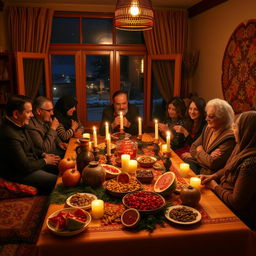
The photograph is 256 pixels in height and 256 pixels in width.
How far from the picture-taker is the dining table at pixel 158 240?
4.33 feet

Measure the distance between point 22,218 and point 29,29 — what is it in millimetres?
3202

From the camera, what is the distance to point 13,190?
2332mm

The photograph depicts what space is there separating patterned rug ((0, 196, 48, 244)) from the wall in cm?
286

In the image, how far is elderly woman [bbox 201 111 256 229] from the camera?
1.74 metres

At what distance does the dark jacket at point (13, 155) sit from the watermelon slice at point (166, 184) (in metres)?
1.22

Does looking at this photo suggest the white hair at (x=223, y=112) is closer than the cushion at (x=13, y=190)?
No

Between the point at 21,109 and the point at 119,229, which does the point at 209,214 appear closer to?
the point at 119,229

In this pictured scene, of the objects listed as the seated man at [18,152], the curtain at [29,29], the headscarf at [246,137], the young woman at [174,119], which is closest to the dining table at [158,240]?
the headscarf at [246,137]

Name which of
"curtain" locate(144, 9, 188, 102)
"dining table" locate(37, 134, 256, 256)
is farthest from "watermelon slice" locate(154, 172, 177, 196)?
"curtain" locate(144, 9, 188, 102)

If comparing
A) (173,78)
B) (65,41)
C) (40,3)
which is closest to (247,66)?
(173,78)

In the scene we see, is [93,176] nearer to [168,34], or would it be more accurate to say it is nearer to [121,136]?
[121,136]

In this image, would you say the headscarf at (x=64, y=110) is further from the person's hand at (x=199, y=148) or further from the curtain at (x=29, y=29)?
the person's hand at (x=199, y=148)

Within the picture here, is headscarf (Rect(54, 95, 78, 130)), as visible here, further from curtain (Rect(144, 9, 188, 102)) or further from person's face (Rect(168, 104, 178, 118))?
curtain (Rect(144, 9, 188, 102))

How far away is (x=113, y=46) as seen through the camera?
15.3 feet
